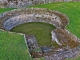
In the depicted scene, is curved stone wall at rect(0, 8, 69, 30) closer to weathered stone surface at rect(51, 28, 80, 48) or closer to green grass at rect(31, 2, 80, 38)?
green grass at rect(31, 2, 80, 38)

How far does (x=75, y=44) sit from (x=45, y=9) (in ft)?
26.0

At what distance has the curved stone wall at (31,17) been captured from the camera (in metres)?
24.0

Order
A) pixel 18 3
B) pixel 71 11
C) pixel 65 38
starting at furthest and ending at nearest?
pixel 18 3 → pixel 71 11 → pixel 65 38

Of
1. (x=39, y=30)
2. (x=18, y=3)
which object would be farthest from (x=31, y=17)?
(x=18, y=3)

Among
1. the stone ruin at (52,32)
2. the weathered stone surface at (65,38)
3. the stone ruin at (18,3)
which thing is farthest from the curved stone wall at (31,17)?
the weathered stone surface at (65,38)

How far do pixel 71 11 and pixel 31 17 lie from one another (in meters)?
5.14

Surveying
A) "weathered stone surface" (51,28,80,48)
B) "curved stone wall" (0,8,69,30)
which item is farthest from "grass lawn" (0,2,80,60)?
"curved stone wall" (0,8,69,30)

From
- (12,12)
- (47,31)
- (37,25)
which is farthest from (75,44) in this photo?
(12,12)

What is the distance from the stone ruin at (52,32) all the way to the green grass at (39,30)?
2.10ft

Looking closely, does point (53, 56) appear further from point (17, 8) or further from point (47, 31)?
point (17, 8)

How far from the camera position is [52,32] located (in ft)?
69.9

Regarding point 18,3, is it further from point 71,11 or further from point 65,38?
point 65,38

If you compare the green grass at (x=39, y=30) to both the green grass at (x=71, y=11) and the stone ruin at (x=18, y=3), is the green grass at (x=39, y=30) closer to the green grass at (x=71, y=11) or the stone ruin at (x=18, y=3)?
the green grass at (x=71, y=11)

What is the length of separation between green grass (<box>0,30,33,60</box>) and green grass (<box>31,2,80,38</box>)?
5720mm
